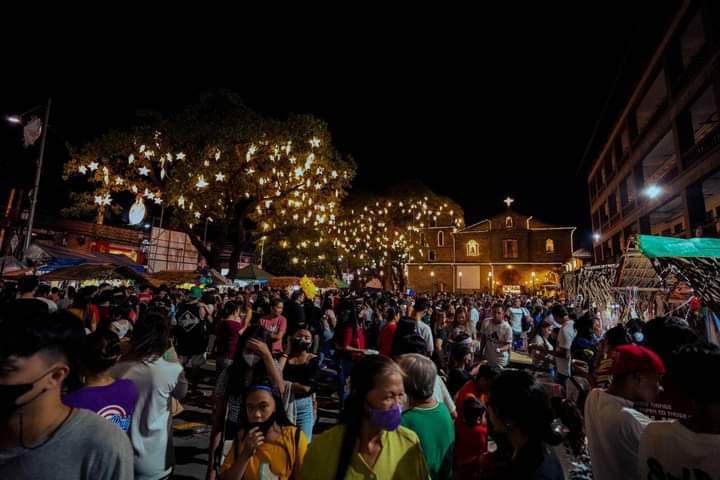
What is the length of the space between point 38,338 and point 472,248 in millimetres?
54924

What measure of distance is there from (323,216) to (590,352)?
13.0m

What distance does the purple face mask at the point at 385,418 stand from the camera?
1933mm

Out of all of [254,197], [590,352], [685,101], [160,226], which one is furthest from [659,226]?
[160,226]

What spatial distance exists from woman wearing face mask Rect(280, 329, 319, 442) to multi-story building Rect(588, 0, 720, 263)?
44.3ft

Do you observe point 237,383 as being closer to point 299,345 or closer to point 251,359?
point 251,359

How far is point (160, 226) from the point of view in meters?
33.3

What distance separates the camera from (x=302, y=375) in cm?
417

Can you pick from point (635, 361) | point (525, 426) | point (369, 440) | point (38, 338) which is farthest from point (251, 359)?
point (635, 361)

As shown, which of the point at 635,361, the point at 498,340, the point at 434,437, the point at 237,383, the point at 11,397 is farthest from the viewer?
the point at 498,340

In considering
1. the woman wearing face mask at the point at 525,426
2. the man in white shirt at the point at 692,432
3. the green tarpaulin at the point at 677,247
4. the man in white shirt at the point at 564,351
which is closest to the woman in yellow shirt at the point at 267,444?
the woman wearing face mask at the point at 525,426

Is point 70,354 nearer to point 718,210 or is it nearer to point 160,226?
point 718,210

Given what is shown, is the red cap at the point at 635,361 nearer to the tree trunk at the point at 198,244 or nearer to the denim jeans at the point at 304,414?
the denim jeans at the point at 304,414

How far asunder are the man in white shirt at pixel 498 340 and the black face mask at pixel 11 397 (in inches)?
290

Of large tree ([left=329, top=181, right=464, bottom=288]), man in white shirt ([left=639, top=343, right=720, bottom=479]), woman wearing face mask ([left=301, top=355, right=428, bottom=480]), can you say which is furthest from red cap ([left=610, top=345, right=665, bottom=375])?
large tree ([left=329, top=181, right=464, bottom=288])
